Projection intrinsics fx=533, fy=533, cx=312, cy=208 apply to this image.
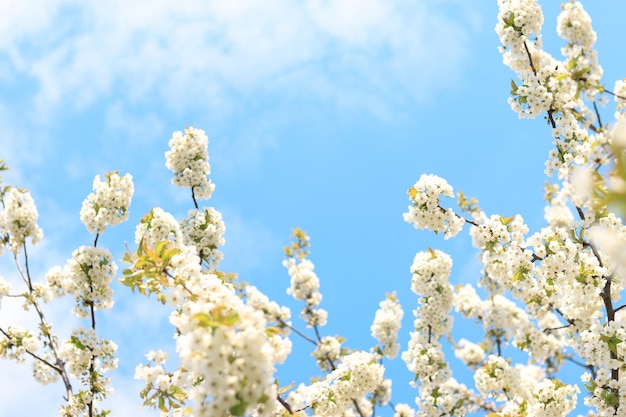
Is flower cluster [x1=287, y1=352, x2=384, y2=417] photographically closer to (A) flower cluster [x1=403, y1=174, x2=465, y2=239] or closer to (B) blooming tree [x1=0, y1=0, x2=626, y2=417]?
(B) blooming tree [x1=0, y1=0, x2=626, y2=417]

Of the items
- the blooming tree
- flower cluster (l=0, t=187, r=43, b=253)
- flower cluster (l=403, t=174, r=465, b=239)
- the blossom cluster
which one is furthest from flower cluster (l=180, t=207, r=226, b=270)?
the blossom cluster

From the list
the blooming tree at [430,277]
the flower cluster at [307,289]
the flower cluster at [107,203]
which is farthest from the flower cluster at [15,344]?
the flower cluster at [307,289]

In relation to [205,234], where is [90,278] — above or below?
below

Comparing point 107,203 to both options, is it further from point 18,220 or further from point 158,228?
point 18,220

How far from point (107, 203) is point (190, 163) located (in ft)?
5.20

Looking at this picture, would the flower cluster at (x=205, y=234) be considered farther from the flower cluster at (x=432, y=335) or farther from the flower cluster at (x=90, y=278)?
the flower cluster at (x=432, y=335)

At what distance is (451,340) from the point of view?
1395 cm

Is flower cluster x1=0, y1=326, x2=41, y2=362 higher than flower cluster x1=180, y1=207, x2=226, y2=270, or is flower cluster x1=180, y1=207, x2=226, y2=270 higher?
flower cluster x1=180, y1=207, x2=226, y2=270

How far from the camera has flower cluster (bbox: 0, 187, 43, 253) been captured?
9.11 metres

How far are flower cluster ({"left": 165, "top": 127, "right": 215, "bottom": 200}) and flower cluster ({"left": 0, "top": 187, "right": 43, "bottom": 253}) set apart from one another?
2461 millimetres

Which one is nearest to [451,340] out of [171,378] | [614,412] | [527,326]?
[527,326]

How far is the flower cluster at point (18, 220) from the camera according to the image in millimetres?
9109

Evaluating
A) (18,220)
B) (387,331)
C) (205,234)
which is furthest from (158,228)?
(387,331)

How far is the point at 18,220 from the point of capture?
9.14 m
